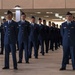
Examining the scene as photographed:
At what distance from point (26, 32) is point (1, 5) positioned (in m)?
9.61

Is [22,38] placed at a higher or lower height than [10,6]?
lower

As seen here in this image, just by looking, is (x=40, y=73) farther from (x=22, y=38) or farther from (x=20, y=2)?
(x=20, y=2)

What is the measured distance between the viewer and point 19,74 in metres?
10.6

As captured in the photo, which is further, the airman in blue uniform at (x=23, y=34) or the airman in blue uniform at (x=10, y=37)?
the airman in blue uniform at (x=23, y=34)

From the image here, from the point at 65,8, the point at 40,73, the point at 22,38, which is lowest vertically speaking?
the point at 40,73

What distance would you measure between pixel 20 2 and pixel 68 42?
11.7 meters

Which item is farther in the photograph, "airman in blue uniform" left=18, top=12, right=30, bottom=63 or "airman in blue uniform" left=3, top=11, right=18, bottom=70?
"airman in blue uniform" left=18, top=12, right=30, bottom=63

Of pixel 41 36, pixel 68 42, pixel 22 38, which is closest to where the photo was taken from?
pixel 68 42

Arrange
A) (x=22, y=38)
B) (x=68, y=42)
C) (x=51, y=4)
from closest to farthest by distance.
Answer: (x=68, y=42) → (x=22, y=38) → (x=51, y=4)

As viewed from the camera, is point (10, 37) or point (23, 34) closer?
point (10, 37)

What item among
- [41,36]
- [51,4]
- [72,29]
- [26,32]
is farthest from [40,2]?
[72,29]

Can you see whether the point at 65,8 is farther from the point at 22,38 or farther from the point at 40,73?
the point at 40,73

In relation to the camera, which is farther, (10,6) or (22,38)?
(10,6)

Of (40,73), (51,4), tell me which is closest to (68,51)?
(40,73)
